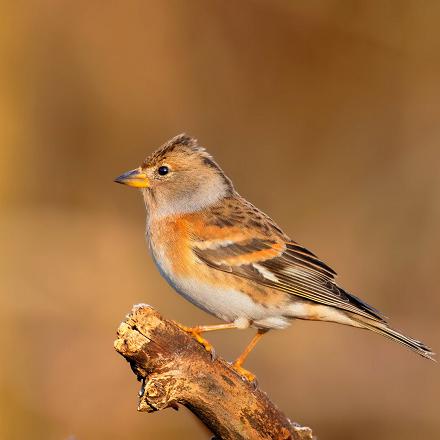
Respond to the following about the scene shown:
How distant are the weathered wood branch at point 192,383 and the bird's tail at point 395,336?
105 cm

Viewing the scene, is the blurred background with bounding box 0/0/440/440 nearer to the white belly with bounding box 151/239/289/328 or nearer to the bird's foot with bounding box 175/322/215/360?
→ the white belly with bounding box 151/239/289/328

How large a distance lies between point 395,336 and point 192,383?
1.60m

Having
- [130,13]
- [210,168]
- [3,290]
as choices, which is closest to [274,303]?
[210,168]

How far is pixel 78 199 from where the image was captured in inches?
388

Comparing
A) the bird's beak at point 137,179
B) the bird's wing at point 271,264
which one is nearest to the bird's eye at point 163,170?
the bird's beak at point 137,179

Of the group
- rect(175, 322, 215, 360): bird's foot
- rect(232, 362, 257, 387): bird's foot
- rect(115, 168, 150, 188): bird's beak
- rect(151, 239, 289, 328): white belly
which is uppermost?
rect(115, 168, 150, 188): bird's beak

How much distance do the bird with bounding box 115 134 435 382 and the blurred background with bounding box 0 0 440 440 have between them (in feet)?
10.4

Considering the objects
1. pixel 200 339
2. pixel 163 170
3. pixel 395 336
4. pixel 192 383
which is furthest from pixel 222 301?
pixel 163 170

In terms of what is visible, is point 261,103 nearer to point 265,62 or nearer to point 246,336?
point 265,62

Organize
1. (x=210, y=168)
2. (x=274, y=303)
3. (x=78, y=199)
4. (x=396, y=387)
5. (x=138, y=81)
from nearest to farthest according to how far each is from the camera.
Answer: (x=274, y=303), (x=210, y=168), (x=396, y=387), (x=78, y=199), (x=138, y=81)

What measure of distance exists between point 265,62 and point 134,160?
6.57 feet

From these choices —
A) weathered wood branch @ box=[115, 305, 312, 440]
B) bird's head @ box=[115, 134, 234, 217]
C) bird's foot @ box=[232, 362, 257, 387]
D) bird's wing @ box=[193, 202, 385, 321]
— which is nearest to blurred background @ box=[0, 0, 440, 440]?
bird's head @ box=[115, 134, 234, 217]

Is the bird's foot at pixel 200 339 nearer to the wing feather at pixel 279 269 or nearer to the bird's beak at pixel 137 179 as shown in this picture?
the wing feather at pixel 279 269

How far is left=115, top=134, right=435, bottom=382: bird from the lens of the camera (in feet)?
17.8
